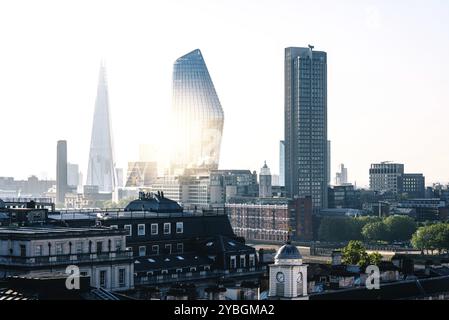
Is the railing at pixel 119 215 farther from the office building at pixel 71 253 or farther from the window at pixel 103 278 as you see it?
Answer: the window at pixel 103 278

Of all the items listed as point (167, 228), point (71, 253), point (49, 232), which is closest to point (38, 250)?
point (49, 232)

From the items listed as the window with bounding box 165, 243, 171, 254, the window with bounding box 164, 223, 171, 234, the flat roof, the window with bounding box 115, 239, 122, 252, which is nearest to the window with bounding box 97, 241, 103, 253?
the flat roof

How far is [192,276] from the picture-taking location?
112500mm

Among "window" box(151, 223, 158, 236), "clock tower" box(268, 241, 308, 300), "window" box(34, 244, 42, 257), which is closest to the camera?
"clock tower" box(268, 241, 308, 300)

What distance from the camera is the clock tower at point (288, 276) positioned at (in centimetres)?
7775

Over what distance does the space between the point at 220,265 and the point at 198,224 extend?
7919 millimetres

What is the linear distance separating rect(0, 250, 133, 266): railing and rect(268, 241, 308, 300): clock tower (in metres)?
23.8

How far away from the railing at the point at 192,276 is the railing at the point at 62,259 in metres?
4.93

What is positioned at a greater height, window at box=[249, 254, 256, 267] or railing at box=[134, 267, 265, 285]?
window at box=[249, 254, 256, 267]

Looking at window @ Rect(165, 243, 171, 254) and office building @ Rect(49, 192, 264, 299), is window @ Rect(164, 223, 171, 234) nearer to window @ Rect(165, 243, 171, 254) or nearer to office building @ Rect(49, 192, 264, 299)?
office building @ Rect(49, 192, 264, 299)

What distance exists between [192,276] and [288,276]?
117 feet

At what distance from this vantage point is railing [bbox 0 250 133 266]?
3708 inches
